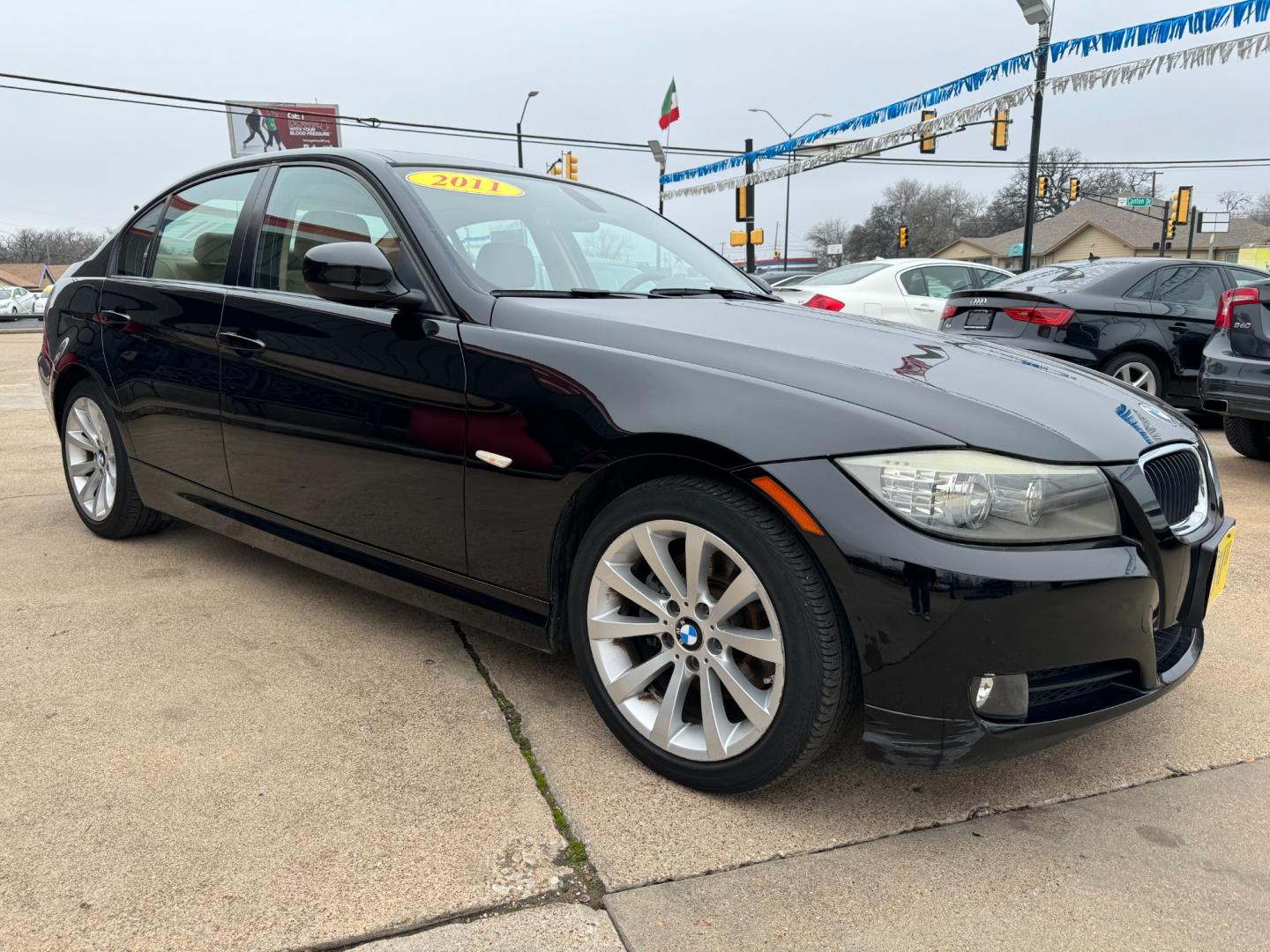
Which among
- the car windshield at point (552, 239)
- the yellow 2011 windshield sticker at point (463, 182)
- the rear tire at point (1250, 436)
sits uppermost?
the yellow 2011 windshield sticker at point (463, 182)

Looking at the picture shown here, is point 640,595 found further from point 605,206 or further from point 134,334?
point 134,334

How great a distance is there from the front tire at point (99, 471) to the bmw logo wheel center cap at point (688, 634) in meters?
2.73

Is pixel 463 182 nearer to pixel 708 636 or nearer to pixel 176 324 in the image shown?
pixel 176 324

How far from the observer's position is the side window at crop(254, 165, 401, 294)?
2912mm

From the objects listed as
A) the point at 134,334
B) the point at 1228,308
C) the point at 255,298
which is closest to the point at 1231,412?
the point at 1228,308

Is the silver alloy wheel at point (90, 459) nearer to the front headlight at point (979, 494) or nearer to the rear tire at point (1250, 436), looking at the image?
the front headlight at point (979, 494)

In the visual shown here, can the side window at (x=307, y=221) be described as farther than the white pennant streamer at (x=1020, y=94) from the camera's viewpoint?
No

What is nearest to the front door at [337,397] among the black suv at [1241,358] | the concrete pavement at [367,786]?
the concrete pavement at [367,786]

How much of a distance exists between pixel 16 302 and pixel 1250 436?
1723 inches

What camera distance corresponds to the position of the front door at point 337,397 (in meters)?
2.58

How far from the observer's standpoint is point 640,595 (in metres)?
2.22

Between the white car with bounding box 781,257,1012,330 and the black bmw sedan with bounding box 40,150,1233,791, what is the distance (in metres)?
6.45

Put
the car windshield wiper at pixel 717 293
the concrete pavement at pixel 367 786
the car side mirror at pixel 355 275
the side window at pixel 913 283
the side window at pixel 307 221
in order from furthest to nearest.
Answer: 1. the side window at pixel 913 283
2. the car windshield wiper at pixel 717 293
3. the side window at pixel 307 221
4. the car side mirror at pixel 355 275
5. the concrete pavement at pixel 367 786

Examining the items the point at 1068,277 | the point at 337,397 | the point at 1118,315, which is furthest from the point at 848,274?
the point at 337,397
